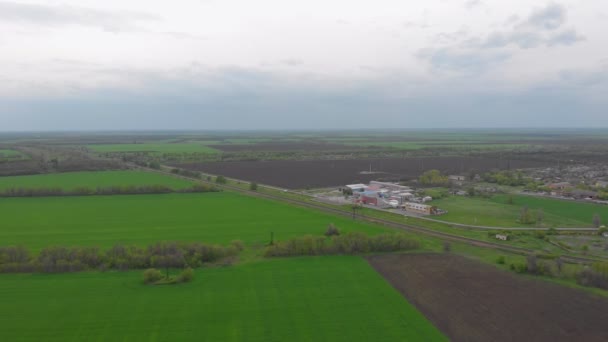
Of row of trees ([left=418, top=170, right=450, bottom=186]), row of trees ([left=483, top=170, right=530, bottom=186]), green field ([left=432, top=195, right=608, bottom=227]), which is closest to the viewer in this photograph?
green field ([left=432, top=195, right=608, bottom=227])

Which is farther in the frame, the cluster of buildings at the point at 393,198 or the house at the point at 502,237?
the cluster of buildings at the point at 393,198

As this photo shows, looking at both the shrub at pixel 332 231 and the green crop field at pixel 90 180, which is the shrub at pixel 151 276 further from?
the green crop field at pixel 90 180

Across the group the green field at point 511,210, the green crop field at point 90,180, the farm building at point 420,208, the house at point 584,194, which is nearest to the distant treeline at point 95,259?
the farm building at point 420,208

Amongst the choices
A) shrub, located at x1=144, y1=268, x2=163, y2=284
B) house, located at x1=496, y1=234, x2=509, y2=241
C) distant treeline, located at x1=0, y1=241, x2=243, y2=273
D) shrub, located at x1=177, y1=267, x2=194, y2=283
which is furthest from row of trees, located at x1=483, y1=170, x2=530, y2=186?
shrub, located at x1=144, y1=268, x2=163, y2=284

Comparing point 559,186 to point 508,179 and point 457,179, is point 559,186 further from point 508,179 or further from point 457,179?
point 457,179

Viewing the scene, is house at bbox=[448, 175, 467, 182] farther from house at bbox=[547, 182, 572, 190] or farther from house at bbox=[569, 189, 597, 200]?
house at bbox=[569, 189, 597, 200]

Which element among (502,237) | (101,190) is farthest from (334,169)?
(502,237)

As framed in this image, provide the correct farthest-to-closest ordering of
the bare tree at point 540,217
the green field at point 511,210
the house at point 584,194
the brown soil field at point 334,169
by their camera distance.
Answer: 1. the brown soil field at point 334,169
2. the house at point 584,194
3. the green field at point 511,210
4. the bare tree at point 540,217
